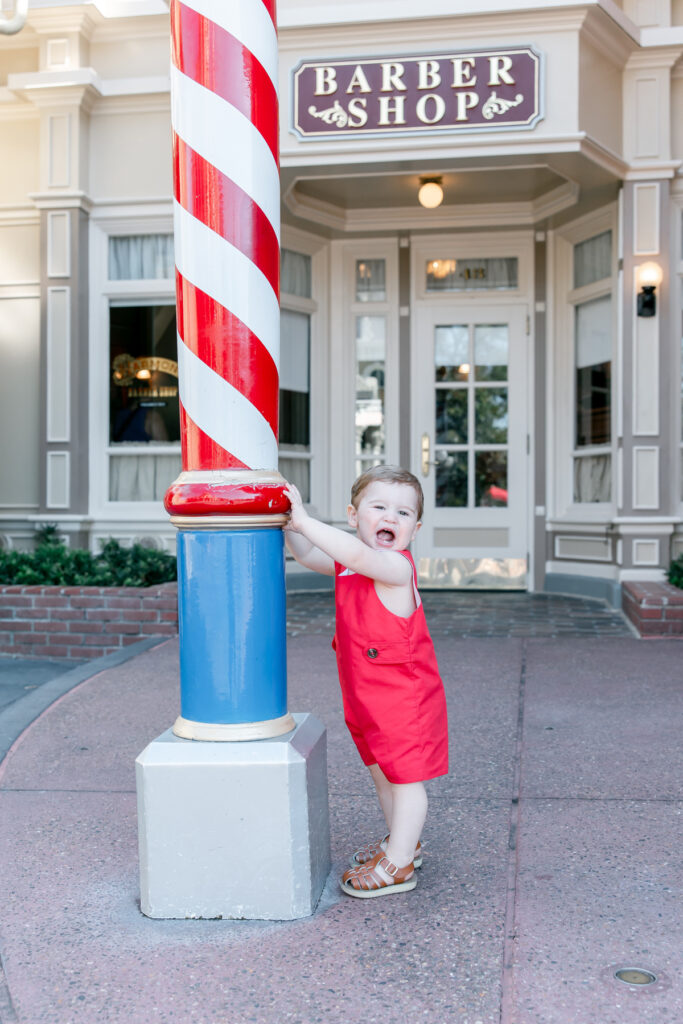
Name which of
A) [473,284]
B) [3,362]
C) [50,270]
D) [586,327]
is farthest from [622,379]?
[3,362]

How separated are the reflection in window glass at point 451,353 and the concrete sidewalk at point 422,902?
15.8 ft

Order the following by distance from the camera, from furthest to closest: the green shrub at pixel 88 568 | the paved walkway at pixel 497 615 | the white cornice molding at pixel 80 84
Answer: the white cornice molding at pixel 80 84 < the green shrub at pixel 88 568 < the paved walkway at pixel 497 615

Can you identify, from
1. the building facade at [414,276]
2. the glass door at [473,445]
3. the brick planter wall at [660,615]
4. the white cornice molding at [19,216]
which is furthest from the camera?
the glass door at [473,445]

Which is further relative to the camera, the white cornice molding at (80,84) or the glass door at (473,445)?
the glass door at (473,445)

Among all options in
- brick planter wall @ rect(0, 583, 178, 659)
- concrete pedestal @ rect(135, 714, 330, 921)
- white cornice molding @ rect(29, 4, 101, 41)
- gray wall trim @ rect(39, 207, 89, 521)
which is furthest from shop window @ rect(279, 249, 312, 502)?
concrete pedestal @ rect(135, 714, 330, 921)

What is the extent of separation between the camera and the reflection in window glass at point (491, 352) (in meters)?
8.55

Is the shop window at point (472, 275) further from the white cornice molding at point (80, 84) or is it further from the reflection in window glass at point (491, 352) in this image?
the white cornice molding at point (80, 84)

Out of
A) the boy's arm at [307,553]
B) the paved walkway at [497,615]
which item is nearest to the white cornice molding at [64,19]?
the paved walkway at [497,615]

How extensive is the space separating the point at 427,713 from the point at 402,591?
0.31m

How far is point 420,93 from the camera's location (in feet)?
22.6

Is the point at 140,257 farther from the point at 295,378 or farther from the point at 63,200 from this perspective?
the point at 295,378

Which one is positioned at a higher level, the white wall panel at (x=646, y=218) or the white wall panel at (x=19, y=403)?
the white wall panel at (x=646, y=218)

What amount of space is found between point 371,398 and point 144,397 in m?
1.99

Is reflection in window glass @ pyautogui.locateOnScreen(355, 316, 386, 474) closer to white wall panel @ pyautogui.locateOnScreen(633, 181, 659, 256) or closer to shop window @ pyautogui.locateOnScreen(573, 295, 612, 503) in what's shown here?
shop window @ pyautogui.locateOnScreen(573, 295, 612, 503)
